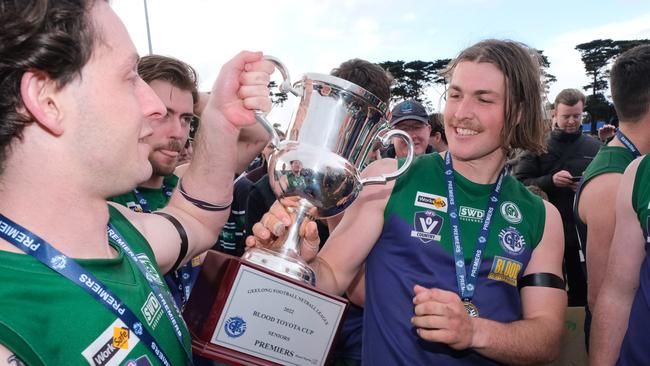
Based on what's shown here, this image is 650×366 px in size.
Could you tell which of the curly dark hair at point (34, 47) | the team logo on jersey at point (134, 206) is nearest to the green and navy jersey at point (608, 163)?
the team logo on jersey at point (134, 206)

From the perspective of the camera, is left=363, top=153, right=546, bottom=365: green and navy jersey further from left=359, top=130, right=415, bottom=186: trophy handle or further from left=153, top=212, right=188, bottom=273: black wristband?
left=153, top=212, right=188, bottom=273: black wristband

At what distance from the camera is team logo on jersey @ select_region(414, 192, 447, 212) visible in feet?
7.50

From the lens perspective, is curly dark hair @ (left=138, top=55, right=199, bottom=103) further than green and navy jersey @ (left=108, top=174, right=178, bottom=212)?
Yes

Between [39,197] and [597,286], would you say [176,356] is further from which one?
[597,286]

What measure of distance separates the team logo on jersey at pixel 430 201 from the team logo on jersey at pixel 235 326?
100cm

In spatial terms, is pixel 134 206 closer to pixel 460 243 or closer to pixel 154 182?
pixel 154 182

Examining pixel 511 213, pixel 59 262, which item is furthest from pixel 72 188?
pixel 511 213

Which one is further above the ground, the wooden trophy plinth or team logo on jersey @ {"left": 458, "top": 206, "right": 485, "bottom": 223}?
team logo on jersey @ {"left": 458, "top": 206, "right": 485, "bottom": 223}

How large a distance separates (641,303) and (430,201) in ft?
2.95

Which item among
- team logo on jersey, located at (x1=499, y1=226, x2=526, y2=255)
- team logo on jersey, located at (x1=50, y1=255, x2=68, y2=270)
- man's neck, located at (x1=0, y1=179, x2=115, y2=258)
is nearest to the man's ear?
man's neck, located at (x1=0, y1=179, x2=115, y2=258)

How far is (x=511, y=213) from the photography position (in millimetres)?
2346

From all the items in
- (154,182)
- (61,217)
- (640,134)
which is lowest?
(154,182)

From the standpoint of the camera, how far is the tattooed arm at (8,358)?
1.05m

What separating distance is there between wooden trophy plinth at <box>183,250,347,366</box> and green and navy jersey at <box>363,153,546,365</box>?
575 mm
